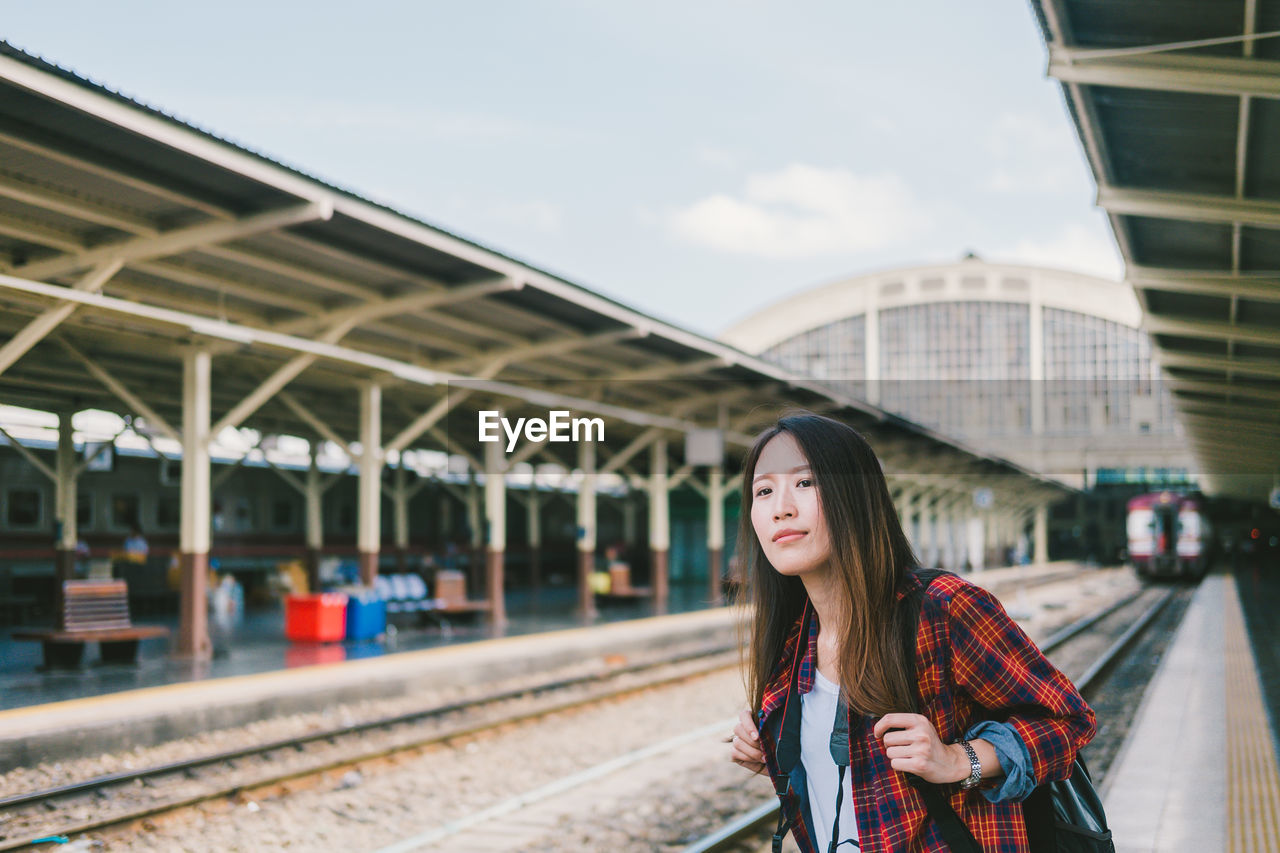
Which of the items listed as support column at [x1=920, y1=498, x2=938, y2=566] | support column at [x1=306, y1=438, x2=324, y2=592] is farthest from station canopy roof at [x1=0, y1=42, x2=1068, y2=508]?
support column at [x1=920, y1=498, x2=938, y2=566]

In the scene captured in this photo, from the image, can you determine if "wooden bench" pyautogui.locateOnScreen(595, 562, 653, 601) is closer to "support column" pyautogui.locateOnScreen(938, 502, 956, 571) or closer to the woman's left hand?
"support column" pyautogui.locateOnScreen(938, 502, 956, 571)

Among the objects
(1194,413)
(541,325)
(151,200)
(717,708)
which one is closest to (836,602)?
(151,200)

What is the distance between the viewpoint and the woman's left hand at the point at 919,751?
1640mm

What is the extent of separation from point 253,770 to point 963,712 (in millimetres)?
7446

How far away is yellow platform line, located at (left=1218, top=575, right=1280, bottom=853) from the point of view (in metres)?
5.52

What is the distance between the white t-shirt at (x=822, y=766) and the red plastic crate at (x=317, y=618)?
1393 centimetres

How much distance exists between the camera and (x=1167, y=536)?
36531 mm

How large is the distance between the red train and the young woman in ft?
125

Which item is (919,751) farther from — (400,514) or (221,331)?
(400,514)

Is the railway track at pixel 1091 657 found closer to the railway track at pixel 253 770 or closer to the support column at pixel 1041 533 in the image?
the railway track at pixel 253 770

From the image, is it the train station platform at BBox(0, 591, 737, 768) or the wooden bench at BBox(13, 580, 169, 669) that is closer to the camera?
the train station platform at BBox(0, 591, 737, 768)

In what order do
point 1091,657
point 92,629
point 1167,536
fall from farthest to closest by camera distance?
1. point 1167,536
2. point 1091,657
3. point 92,629

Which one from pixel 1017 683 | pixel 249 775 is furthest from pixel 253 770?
pixel 1017 683

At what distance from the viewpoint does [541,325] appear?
14.0m
